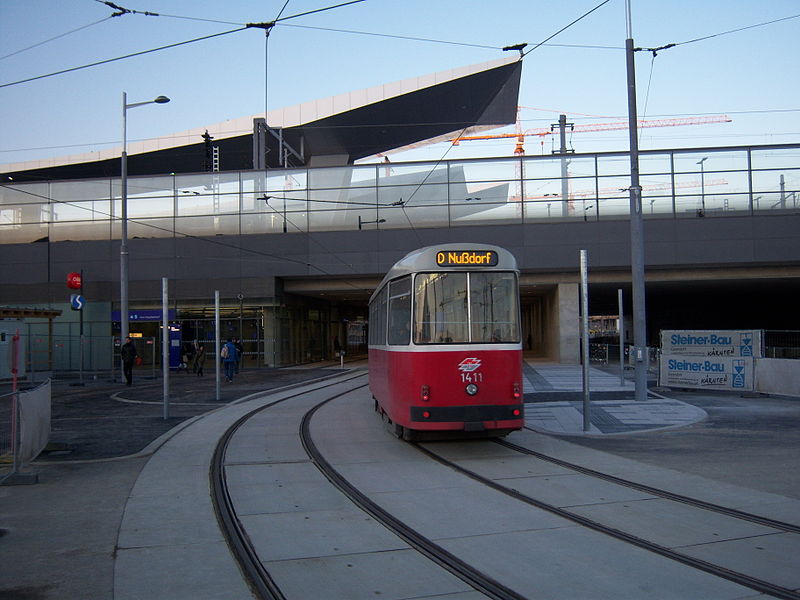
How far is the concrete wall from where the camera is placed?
17531 millimetres

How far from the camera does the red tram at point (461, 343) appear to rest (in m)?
10.3

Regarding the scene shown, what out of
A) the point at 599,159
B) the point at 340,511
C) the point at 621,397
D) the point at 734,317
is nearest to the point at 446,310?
the point at 340,511

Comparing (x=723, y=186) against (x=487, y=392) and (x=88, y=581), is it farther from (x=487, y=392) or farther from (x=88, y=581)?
(x=88, y=581)

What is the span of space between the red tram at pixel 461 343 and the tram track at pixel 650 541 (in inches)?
32.7

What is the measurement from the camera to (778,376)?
1800 centimetres

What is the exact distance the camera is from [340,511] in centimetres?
752

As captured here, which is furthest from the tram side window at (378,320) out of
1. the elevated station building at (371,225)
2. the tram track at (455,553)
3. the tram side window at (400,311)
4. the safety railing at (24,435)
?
the elevated station building at (371,225)

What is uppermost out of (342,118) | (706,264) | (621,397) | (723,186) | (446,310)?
(342,118)

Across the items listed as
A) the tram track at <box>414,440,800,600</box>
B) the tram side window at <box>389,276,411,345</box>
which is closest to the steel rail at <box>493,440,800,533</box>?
the tram track at <box>414,440,800,600</box>

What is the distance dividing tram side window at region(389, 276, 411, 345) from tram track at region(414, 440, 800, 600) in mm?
1968

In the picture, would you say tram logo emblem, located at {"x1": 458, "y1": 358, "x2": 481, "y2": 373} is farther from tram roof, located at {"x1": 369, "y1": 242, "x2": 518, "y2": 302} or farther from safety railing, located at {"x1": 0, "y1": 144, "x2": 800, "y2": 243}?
safety railing, located at {"x1": 0, "y1": 144, "x2": 800, "y2": 243}

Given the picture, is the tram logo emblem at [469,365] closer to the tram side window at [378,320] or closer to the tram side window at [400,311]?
the tram side window at [400,311]

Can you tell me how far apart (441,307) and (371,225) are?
2735 cm

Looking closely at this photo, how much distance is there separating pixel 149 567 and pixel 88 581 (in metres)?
0.48
